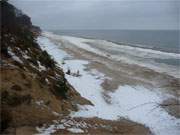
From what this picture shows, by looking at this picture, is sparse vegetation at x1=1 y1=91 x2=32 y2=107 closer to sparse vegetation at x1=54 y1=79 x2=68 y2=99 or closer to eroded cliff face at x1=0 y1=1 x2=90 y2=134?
eroded cliff face at x1=0 y1=1 x2=90 y2=134

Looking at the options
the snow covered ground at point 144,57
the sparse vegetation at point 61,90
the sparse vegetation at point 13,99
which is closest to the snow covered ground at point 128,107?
the sparse vegetation at point 61,90

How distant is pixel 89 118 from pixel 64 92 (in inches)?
118

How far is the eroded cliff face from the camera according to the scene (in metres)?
12.0

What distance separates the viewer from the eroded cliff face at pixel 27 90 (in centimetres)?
1204

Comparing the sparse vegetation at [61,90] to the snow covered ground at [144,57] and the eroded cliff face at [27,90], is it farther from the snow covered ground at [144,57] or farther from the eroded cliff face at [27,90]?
the snow covered ground at [144,57]

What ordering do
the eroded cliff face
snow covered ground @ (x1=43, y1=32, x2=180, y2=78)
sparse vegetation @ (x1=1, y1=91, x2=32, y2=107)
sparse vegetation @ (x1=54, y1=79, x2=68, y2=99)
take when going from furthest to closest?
snow covered ground @ (x1=43, y1=32, x2=180, y2=78), sparse vegetation @ (x1=54, y1=79, x2=68, y2=99), sparse vegetation @ (x1=1, y1=91, x2=32, y2=107), the eroded cliff face

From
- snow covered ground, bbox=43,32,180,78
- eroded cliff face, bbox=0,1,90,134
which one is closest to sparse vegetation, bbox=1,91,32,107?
eroded cliff face, bbox=0,1,90,134

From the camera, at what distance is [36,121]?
12.2m

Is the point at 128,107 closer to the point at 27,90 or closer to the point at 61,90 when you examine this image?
the point at 61,90

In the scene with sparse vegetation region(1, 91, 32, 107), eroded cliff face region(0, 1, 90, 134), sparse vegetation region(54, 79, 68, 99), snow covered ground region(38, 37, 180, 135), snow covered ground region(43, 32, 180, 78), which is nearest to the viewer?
eroded cliff face region(0, 1, 90, 134)

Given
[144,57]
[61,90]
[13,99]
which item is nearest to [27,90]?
[13,99]

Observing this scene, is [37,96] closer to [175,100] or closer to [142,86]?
[175,100]

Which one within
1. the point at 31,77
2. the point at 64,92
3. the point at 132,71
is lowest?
the point at 132,71

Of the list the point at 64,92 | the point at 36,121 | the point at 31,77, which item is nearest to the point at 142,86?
the point at 64,92
